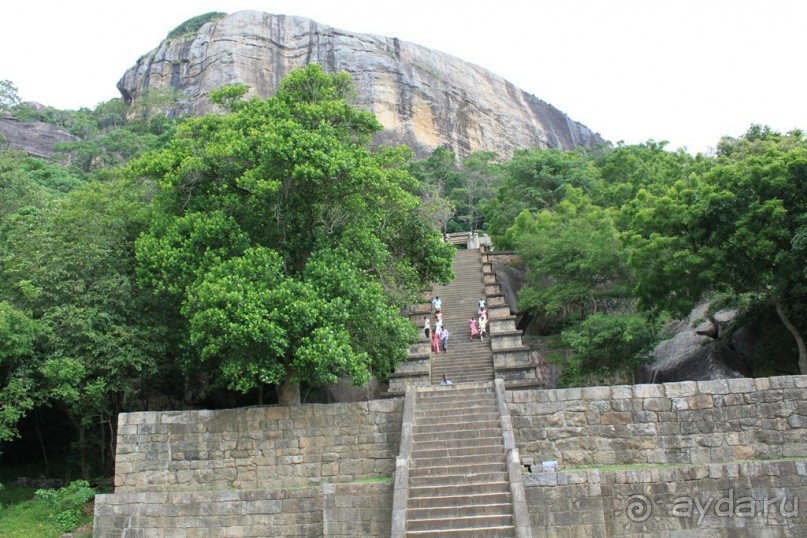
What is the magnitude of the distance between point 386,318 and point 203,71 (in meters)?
52.5

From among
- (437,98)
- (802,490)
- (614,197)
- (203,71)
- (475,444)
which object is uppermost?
(203,71)

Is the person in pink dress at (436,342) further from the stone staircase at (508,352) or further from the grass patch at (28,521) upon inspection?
the grass patch at (28,521)

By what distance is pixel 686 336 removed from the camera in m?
18.1

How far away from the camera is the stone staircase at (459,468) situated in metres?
10.1

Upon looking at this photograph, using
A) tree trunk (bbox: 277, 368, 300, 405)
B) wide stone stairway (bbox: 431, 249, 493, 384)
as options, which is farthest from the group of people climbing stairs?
wide stone stairway (bbox: 431, 249, 493, 384)

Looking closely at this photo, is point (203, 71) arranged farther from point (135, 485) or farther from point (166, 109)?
point (135, 485)

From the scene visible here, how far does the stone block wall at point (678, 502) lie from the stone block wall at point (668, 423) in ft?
3.39

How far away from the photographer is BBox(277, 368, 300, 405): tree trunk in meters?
13.5

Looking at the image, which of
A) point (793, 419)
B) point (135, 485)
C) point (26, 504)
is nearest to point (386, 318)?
point (135, 485)

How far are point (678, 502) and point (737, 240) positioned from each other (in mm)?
6167

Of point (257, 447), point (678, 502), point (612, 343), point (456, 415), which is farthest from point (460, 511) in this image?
point (612, 343)

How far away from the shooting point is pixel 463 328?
69.2 ft

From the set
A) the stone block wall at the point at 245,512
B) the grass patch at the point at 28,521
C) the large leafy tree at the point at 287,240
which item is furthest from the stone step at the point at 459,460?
the grass patch at the point at 28,521

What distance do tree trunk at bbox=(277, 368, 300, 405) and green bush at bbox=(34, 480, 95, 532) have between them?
14.6 ft
